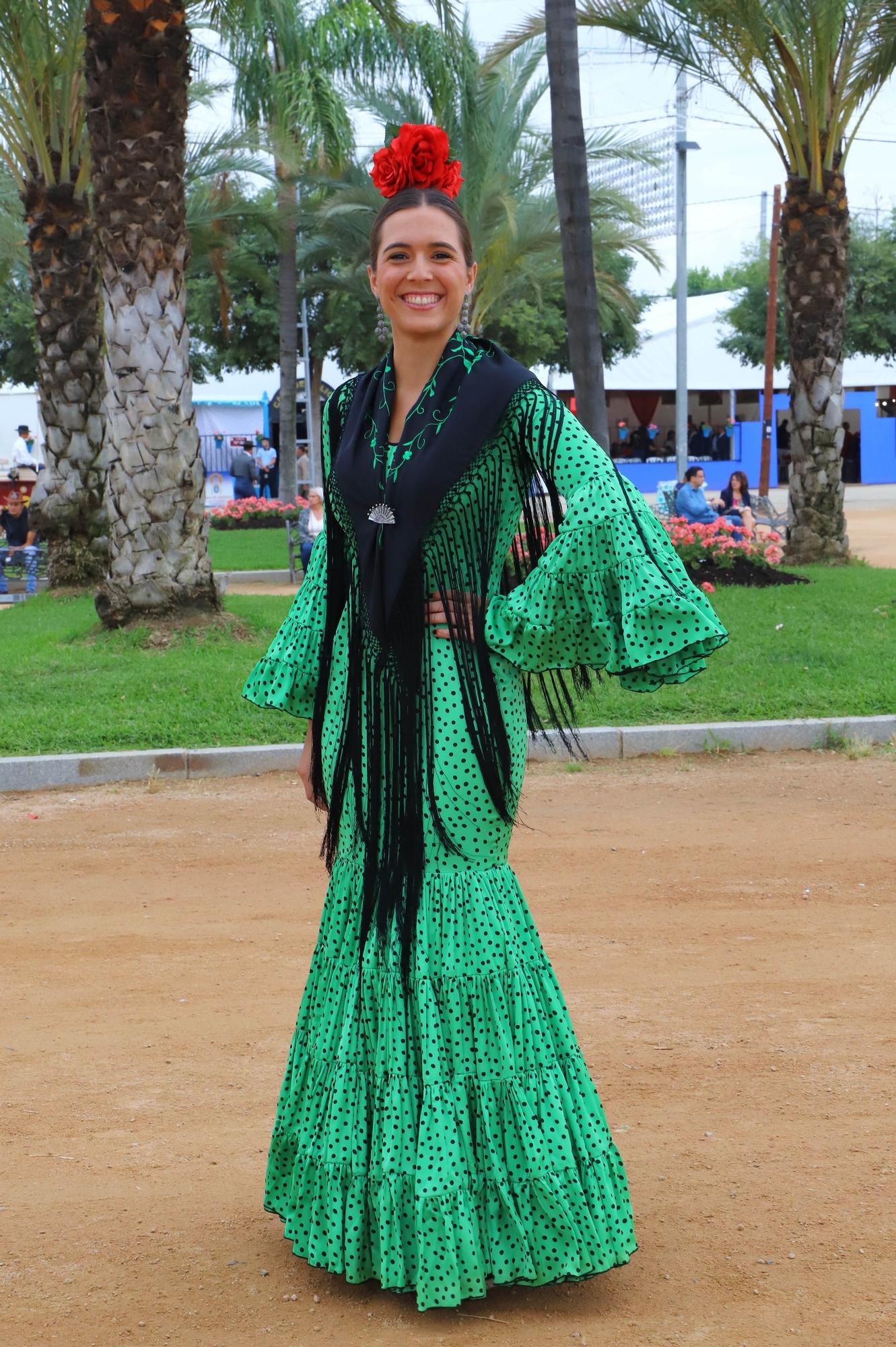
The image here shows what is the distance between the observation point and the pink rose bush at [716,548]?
1459 centimetres

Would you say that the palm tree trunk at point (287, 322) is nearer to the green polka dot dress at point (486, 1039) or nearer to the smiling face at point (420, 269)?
the smiling face at point (420, 269)

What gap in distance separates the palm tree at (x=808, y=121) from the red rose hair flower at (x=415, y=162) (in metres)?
12.7

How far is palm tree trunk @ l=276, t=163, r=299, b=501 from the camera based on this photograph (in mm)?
25047

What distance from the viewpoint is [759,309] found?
47.3 meters

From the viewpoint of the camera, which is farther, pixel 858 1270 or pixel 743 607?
pixel 743 607

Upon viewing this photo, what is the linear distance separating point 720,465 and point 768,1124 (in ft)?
117

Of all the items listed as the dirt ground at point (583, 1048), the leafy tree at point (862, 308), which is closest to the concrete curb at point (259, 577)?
the dirt ground at point (583, 1048)

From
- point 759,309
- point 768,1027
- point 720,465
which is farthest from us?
point 759,309

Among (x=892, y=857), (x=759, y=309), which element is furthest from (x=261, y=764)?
(x=759, y=309)

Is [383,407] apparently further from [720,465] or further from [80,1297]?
[720,465]

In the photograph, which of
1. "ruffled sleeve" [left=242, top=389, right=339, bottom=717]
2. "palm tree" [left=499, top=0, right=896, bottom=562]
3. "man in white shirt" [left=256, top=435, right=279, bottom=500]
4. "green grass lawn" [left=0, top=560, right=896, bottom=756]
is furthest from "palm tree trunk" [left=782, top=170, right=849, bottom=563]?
"man in white shirt" [left=256, top=435, right=279, bottom=500]

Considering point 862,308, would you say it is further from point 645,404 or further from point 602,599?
point 602,599

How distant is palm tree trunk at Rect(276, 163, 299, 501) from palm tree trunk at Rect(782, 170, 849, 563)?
424 inches

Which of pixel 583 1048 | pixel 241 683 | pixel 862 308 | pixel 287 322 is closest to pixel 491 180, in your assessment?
pixel 287 322
